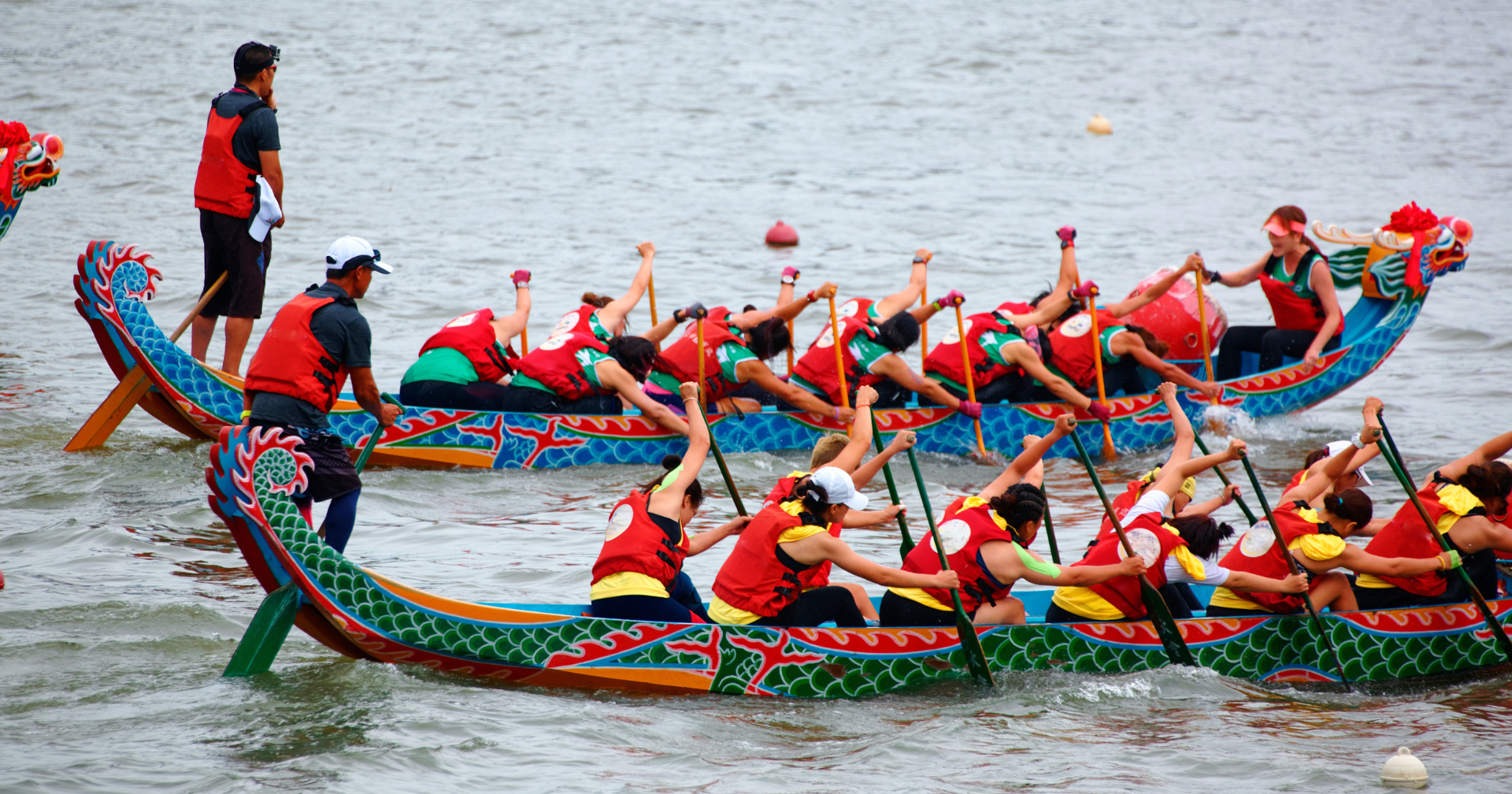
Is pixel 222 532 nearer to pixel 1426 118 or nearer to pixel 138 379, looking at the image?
pixel 138 379

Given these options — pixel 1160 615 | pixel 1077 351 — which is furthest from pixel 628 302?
pixel 1160 615

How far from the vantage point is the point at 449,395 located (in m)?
8.67

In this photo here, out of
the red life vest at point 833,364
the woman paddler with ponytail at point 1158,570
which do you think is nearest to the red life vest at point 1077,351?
the red life vest at point 833,364

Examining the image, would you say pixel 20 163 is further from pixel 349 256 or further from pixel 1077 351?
pixel 1077 351

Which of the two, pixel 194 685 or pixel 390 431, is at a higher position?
pixel 390 431

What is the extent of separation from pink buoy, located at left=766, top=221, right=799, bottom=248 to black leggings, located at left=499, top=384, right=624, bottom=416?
8858mm

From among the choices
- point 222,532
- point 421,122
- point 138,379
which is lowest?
point 222,532

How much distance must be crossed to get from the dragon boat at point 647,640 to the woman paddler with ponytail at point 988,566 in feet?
0.53

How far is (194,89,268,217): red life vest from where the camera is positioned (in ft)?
26.8

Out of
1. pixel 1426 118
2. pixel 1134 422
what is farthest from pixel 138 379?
pixel 1426 118

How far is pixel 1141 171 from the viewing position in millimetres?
21141

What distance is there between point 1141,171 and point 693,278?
28.1 feet

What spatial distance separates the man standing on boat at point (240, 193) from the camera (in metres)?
8.11

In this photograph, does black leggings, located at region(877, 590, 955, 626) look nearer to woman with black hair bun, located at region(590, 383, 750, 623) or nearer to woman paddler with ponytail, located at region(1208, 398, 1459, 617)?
woman with black hair bun, located at region(590, 383, 750, 623)
